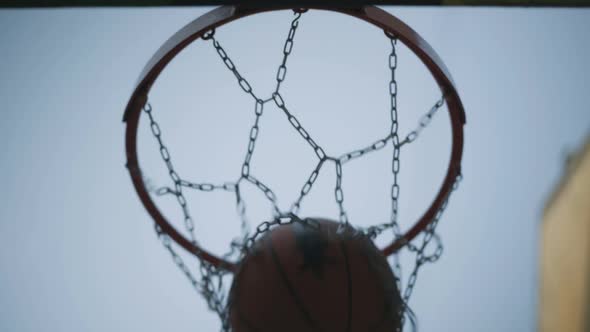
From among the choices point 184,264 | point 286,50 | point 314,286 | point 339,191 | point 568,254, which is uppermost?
point 286,50

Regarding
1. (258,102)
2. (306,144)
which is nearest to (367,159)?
(306,144)

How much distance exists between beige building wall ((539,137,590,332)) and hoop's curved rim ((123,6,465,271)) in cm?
224

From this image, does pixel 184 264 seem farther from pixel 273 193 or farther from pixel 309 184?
pixel 309 184

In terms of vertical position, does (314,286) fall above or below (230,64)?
below

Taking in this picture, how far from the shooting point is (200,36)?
211 centimetres

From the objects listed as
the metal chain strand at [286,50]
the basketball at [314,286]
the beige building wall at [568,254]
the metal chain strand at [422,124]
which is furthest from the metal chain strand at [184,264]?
the beige building wall at [568,254]

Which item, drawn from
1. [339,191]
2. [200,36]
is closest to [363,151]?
[339,191]

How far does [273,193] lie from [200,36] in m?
0.74

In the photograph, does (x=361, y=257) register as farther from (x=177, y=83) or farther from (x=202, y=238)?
(x=177, y=83)

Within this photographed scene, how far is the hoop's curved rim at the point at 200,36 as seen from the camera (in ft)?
6.86

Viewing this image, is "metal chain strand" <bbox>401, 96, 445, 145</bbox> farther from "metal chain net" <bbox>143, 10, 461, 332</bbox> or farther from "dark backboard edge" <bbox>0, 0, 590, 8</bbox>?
"dark backboard edge" <bbox>0, 0, 590, 8</bbox>

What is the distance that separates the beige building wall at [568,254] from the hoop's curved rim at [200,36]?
88.4 inches

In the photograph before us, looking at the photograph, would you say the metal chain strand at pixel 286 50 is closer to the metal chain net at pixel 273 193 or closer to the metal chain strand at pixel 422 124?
the metal chain net at pixel 273 193

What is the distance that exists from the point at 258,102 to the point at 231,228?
27.3 inches
